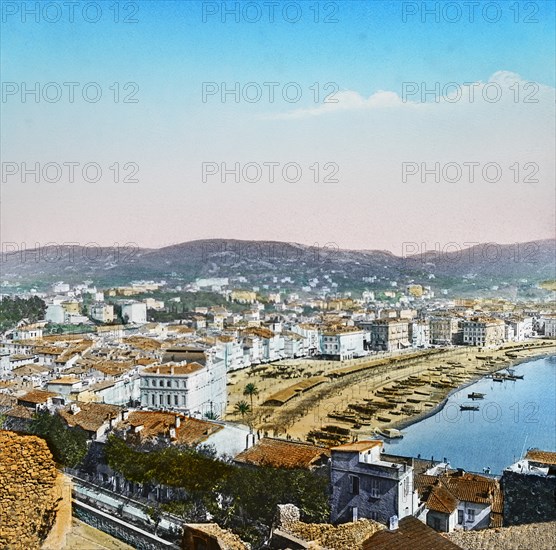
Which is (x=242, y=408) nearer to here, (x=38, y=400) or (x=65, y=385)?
(x=65, y=385)

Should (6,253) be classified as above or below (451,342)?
above

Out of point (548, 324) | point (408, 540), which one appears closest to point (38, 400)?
point (408, 540)

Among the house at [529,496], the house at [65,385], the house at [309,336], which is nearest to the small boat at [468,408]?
the house at [309,336]

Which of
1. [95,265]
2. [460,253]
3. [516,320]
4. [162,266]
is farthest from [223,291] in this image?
[516,320]

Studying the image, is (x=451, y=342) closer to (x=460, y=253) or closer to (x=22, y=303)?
(x=460, y=253)

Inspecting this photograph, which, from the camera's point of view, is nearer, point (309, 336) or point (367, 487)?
point (367, 487)

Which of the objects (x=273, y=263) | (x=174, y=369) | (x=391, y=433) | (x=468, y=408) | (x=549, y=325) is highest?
(x=273, y=263)

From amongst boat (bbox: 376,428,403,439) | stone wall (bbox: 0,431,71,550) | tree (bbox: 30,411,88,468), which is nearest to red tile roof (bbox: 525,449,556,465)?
boat (bbox: 376,428,403,439)
